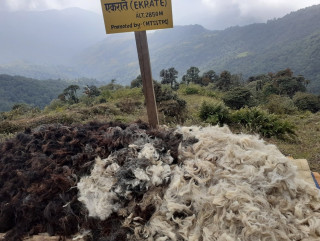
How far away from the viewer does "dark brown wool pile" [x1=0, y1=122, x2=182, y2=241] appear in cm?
196

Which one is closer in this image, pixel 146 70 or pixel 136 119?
pixel 146 70

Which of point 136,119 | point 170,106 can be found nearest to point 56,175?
point 136,119

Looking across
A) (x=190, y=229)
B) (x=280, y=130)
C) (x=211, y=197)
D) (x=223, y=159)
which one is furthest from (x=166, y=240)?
(x=280, y=130)

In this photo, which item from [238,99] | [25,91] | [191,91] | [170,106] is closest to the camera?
[170,106]

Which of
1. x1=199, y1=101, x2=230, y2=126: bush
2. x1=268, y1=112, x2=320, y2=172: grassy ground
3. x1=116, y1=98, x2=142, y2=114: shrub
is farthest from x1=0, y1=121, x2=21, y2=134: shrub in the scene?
x1=268, y1=112, x2=320, y2=172: grassy ground

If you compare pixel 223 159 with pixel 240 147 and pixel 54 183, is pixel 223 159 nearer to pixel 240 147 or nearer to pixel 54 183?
pixel 240 147

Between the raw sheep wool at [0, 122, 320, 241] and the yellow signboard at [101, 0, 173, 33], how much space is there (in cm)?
137

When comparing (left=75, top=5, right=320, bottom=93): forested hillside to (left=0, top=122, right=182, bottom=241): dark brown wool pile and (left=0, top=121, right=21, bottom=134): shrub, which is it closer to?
(left=0, top=121, right=21, bottom=134): shrub

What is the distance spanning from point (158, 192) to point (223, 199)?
1.74 feet

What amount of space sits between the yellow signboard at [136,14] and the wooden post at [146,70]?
15cm

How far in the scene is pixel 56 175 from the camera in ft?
Result: 7.24

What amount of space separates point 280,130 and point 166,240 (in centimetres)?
500

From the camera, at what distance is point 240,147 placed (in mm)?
2363

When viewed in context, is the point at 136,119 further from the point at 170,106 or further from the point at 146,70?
the point at 146,70
